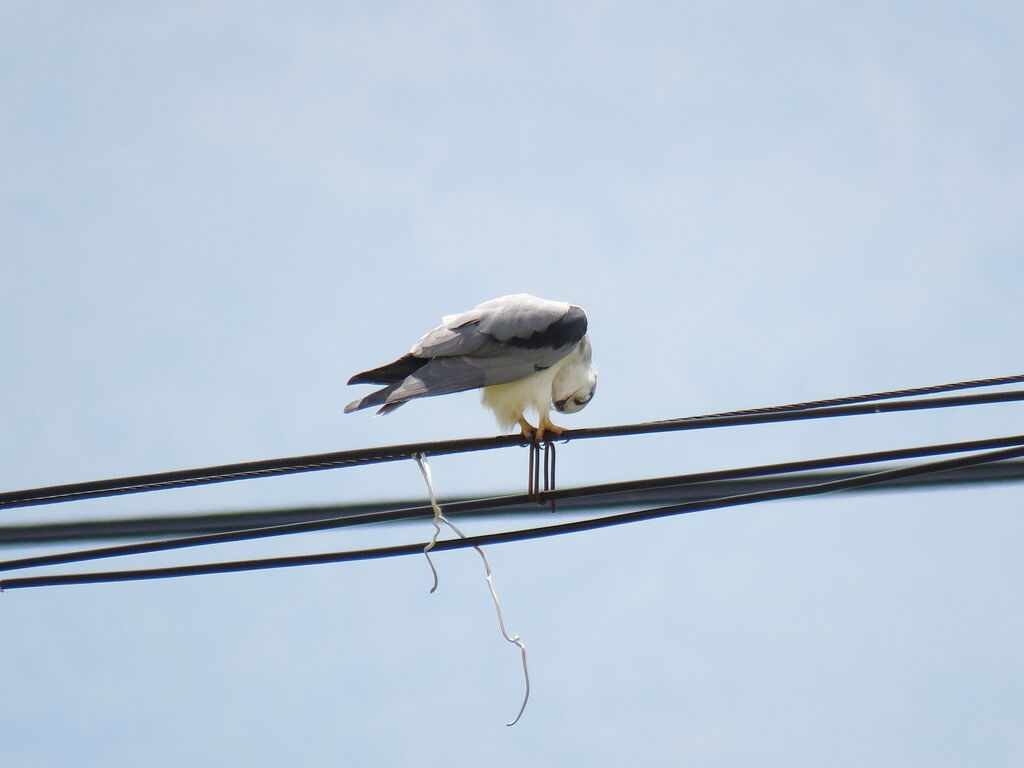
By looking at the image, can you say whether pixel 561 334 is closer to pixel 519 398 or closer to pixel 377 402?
pixel 519 398

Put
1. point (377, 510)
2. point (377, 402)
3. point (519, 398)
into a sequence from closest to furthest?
point (377, 510) → point (377, 402) → point (519, 398)

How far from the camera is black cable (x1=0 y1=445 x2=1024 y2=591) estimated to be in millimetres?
4105

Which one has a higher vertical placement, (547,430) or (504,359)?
(504,359)

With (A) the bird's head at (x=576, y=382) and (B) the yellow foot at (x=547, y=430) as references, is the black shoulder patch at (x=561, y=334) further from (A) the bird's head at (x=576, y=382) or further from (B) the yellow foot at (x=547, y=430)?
(B) the yellow foot at (x=547, y=430)

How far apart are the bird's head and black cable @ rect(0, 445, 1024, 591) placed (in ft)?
8.24

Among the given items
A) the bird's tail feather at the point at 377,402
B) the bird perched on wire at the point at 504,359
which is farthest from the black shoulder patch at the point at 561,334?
the bird's tail feather at the point at 377,402

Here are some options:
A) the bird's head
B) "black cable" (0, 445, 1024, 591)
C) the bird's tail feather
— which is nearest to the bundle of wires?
"black cable" (0, 445, 1024, 591)

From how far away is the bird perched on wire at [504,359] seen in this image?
19.7 feet

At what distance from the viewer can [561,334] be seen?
255 inches

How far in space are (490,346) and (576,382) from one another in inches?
32.4

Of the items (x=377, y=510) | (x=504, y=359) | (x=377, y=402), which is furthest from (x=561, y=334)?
(x=377, y=510)

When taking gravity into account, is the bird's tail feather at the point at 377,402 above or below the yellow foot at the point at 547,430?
above

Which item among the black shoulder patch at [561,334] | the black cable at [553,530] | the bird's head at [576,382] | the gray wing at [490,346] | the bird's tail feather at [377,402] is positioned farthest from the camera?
the bird's head at [576,382]

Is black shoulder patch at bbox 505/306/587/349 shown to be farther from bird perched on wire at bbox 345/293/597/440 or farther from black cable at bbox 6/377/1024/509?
black cable at bbox 6/377/1024/509
